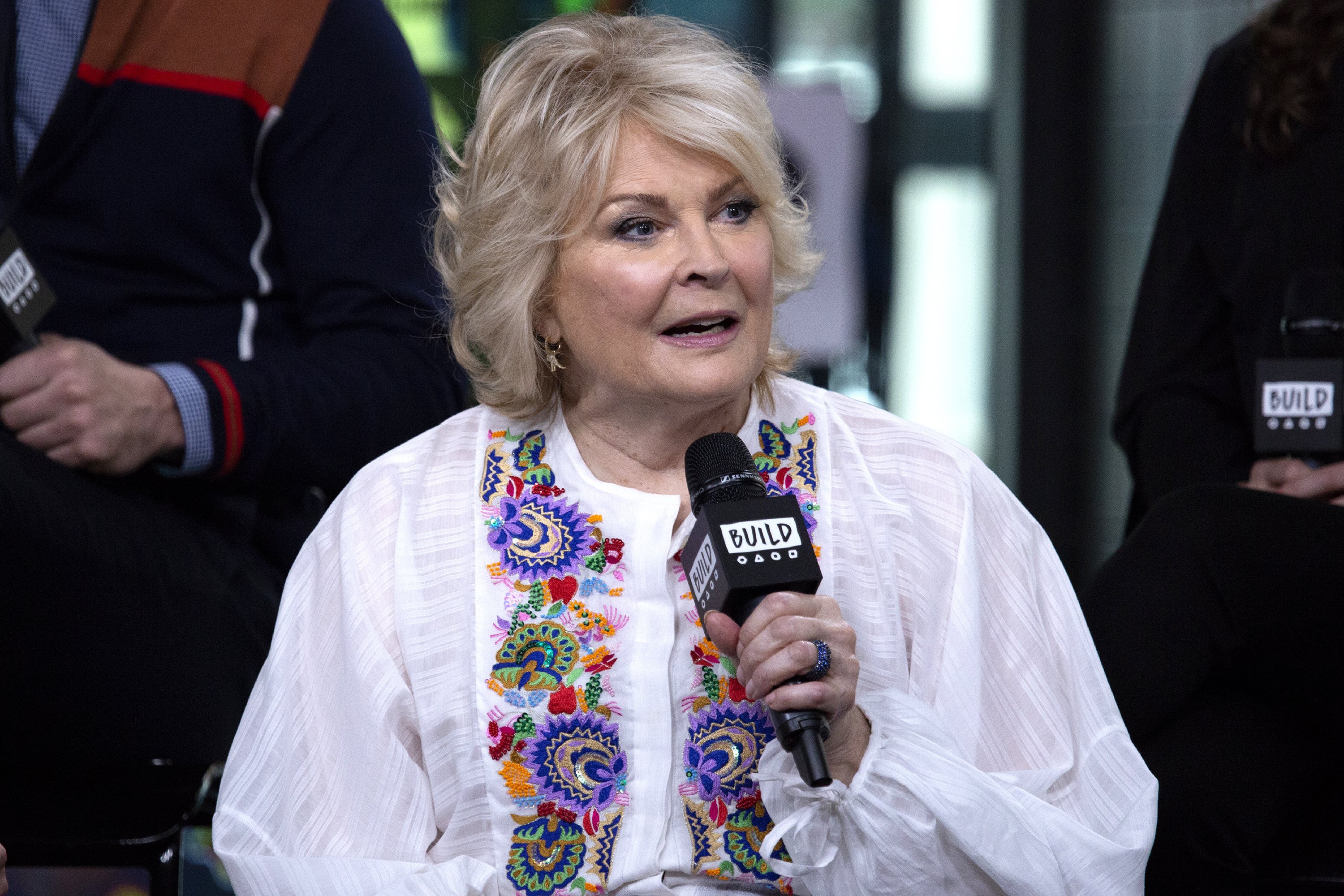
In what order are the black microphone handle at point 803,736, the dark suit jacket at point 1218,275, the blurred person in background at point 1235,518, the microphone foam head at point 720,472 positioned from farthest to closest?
the dark suit jacket at point 1218,275
the blurred person in background at point 1235,518
the microphone foam head at point 720,472
the black microphone handle at point 803,736

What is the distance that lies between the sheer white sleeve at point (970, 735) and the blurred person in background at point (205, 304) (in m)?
0.76

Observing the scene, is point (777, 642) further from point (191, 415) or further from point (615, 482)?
point (191, 415)

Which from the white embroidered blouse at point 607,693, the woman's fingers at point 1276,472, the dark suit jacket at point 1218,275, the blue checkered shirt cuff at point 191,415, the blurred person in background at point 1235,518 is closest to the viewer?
the white embroidered blouse at point 607,693

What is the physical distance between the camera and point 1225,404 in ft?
7.61

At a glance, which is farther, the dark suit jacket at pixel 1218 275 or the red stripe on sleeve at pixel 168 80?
the dark suit jacket at pixel 1218 275

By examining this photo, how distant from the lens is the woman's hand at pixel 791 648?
1200 millimetres

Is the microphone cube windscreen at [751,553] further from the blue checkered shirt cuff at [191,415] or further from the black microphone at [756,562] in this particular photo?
the blue checkered shirt cuff at [191,415]

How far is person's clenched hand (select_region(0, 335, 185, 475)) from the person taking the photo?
5.85 ft

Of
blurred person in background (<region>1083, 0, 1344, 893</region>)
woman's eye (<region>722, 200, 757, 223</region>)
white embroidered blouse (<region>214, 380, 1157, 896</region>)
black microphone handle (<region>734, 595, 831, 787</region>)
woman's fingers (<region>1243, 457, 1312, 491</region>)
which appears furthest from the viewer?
woman's fingers (<region>1243, 457, 1312, 491</region>)

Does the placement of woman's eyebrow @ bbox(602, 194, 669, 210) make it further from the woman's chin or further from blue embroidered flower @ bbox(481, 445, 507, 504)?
blue embroidered flower @ bbox(481, 445, 507, 504)

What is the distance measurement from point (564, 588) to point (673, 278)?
336 mm

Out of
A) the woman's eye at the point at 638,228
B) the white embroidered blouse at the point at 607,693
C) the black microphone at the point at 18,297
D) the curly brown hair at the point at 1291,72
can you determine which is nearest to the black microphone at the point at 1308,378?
the curly brown hair at the point at 1291,72

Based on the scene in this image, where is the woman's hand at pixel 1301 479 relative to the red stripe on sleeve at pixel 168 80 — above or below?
below

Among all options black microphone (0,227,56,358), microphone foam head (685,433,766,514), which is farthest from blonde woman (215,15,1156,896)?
black microphone (0,227,56,358)
